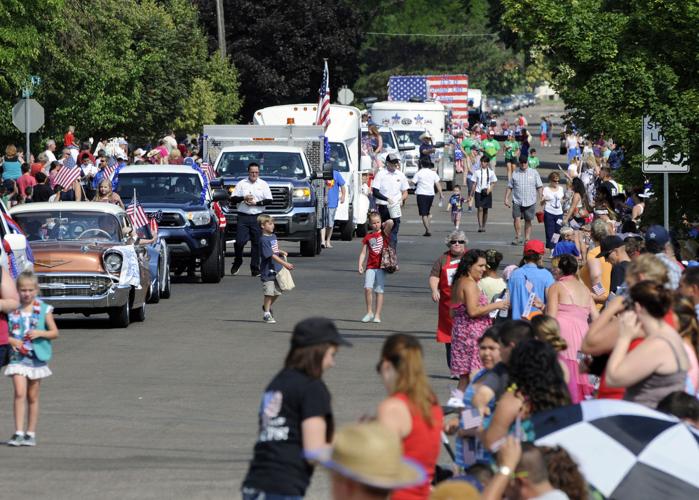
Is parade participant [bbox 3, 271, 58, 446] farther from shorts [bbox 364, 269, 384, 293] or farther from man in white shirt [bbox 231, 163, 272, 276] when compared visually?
man in white shirt [bbox 231, 163, 272, 276]

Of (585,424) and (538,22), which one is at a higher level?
(538,22)

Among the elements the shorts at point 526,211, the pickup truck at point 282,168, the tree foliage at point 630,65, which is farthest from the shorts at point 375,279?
the shorts at point 526,211

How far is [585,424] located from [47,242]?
1436cm

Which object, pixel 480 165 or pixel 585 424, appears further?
pixel 480 165

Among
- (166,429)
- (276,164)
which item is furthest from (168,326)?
(276,164)

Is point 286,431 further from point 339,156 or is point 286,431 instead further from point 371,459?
point 339,156

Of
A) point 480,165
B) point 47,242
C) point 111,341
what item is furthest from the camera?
point 480,165

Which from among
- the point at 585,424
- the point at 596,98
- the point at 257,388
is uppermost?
the point at 596,98

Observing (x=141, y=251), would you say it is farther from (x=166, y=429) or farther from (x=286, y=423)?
(x=286, y=423)

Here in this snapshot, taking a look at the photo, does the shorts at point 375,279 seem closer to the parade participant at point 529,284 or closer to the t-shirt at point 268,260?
the t-shirt at point 268,260

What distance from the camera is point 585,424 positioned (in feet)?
26.3

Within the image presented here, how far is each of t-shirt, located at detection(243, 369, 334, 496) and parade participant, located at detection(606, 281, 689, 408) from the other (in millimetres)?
2122

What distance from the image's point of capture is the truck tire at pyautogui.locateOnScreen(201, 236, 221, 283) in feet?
90.9

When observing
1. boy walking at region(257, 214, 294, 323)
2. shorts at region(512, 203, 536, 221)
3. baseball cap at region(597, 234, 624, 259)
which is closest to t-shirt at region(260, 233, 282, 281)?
boy walking at region(257, 214, 294, 323)
